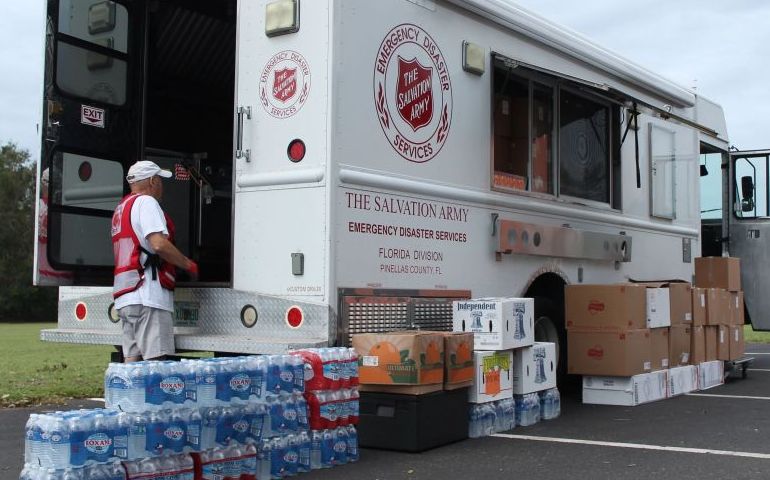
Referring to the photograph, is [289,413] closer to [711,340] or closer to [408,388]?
[408,388]

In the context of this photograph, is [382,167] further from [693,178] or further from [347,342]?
[693,178]

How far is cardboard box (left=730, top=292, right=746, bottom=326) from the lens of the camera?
9516 mm

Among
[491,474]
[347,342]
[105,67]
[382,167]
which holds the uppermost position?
[105,67]

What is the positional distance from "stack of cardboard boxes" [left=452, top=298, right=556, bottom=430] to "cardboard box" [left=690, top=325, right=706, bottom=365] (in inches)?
107

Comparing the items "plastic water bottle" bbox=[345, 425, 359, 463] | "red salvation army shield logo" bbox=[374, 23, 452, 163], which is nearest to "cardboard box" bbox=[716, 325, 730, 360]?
"red salvation army shield logo" bbox=[374, 23, 452, 163]

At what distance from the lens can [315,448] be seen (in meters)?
5.06

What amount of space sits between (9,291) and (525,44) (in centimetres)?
4376

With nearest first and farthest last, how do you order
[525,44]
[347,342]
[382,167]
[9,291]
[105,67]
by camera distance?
1. [347,342]
2. [382,167]
3. [105,67]
4. [525,44]
5. [9,291]

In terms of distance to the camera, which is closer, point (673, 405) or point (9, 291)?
point (673, 405)

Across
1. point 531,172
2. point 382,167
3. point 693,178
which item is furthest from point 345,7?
point 693,178

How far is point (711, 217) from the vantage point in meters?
11.0

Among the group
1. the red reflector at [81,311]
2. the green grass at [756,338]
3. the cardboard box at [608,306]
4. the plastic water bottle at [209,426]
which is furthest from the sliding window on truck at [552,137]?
the green grass at [756,338]

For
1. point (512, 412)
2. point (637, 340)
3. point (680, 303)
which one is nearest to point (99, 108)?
point (512, 412)

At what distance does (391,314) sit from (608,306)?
2.44 m
